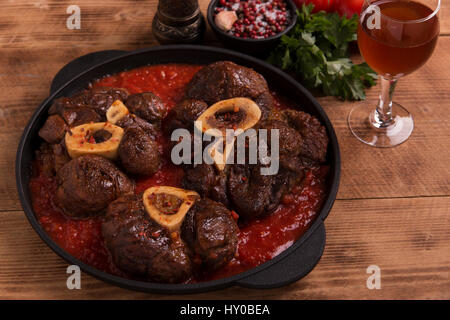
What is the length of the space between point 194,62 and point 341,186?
158 centimetres

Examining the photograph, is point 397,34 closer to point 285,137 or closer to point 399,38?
point 399,38

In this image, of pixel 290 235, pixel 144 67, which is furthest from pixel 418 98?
pixel 144 67

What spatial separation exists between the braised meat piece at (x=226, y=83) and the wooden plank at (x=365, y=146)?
805mm

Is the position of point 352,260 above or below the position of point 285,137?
A: below

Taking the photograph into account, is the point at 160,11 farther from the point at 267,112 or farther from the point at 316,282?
the point at 316,282

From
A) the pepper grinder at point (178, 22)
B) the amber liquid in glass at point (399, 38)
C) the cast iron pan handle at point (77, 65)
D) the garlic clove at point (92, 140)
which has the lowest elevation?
the garlic clove at point (92, 140)

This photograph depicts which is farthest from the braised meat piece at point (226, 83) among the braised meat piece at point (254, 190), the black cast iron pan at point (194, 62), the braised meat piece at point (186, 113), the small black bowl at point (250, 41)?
the braised meat piece at point (254, 190)

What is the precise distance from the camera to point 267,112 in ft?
12.8

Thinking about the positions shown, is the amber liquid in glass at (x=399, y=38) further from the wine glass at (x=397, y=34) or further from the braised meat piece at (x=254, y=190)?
the braised meat piece at (x=254, y=190)

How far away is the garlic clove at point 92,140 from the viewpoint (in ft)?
11.9

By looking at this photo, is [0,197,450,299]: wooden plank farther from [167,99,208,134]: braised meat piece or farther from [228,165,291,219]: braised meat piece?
[167,99,208,134]: braised meat piece

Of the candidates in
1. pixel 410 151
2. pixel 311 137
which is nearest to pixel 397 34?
pixel 311 137

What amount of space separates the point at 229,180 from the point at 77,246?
1.09 metres

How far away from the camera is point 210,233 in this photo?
10.6 ft
